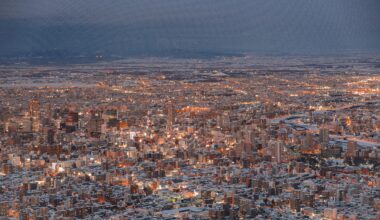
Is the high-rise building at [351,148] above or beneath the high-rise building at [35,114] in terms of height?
above

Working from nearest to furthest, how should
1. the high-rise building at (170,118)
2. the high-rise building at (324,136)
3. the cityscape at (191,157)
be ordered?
the cityscape at (191,157)
the high-rise building at (324,136)
the high-rise building at (170,118)

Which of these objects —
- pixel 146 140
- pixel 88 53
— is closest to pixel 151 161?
pixel 146 140

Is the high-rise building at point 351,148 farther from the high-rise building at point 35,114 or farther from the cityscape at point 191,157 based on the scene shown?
the high-rise building at point 35,114

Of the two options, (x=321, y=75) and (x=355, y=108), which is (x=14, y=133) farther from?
(x=321, y=75)

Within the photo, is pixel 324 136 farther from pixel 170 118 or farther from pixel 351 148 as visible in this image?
pixel 170 118

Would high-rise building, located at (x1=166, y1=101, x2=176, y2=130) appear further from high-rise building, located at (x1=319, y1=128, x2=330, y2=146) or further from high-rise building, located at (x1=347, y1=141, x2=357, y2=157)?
high-rise building, located at (x1=347, y1=141, x2=357, y2=157)

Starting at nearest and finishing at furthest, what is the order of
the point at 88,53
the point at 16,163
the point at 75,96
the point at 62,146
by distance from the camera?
1. the point at 16,163
2. the point at 62,146
3. the point at 75,96
4. the point at 88,53

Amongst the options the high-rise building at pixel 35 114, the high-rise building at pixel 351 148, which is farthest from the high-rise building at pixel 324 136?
the high-rise building at pixel 35 114

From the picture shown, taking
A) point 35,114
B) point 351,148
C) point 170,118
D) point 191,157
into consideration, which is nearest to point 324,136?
point 351,148
